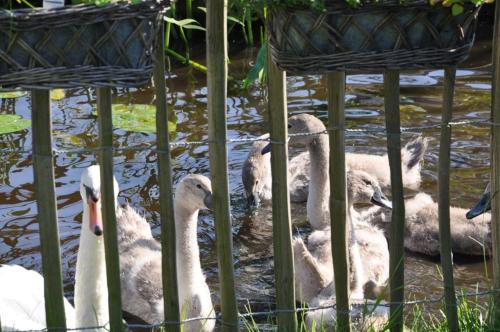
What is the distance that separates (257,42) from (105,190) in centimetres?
872

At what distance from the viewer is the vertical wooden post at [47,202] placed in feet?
11.6

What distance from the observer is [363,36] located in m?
3.50

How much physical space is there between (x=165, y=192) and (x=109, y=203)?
0.71 ft

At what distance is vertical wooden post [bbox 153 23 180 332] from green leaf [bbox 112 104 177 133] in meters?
4.59

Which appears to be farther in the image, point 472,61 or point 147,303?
point 472,61

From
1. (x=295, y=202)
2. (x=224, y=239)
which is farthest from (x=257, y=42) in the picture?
(x=224, y=239)

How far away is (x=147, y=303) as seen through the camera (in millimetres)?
6023

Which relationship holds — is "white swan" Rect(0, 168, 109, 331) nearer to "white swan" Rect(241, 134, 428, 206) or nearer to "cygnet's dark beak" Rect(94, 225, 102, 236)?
"cygnet's dark beak" Rect(94, 225, 102, 236)

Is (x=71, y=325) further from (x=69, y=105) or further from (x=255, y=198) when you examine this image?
(x=69, y=105)

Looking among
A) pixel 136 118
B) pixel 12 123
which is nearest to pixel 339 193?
pixel 136 118

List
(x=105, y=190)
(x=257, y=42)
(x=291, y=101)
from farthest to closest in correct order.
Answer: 1. (x=257, y=42)
2. (x=291, y=101)
3. (x=105, y=190)

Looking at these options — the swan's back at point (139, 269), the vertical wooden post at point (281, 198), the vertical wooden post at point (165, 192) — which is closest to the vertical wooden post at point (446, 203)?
the vertical wooden post at point (281, 198)

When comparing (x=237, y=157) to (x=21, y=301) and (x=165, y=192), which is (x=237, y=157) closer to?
(x=21, y=301)

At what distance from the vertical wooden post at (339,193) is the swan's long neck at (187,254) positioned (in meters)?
1.78
